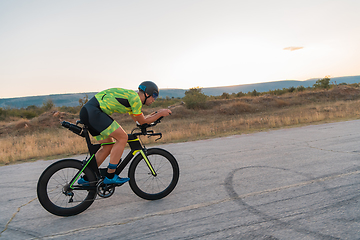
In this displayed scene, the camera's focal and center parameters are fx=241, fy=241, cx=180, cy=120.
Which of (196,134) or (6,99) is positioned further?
(6,99)

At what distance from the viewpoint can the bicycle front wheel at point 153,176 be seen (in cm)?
395

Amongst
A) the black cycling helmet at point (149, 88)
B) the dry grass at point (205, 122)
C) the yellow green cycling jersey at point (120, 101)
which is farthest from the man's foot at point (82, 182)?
the dry grass at point (205, 122)

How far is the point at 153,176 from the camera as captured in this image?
13.7 feet

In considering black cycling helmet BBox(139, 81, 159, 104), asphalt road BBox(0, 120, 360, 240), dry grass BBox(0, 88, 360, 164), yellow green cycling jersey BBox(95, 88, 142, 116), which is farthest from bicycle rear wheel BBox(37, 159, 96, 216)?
dry grass BBox(0, 88, 360, 164)

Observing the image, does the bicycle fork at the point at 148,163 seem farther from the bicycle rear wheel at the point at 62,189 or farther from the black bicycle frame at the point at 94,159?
the bicycle rear wheel at the point at 62,189

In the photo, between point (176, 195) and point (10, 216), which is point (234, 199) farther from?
point (10, 216)

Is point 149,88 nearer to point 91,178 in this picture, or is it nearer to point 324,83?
point 91,178

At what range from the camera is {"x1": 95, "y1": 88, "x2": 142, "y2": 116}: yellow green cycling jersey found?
3.61 meters

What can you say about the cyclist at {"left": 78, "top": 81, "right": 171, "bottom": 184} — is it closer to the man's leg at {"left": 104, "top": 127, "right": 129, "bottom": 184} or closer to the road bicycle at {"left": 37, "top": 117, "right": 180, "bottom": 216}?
the man's leg at {"left": 104, "top": 127, "right": 129, "bottom": 184}

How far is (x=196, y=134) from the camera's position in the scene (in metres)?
12.1

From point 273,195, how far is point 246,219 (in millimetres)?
979

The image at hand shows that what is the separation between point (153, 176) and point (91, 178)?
1.02 metres

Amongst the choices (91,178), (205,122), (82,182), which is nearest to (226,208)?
(91,178)

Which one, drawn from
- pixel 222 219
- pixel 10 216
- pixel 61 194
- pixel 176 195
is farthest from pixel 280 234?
pixel 10 216
